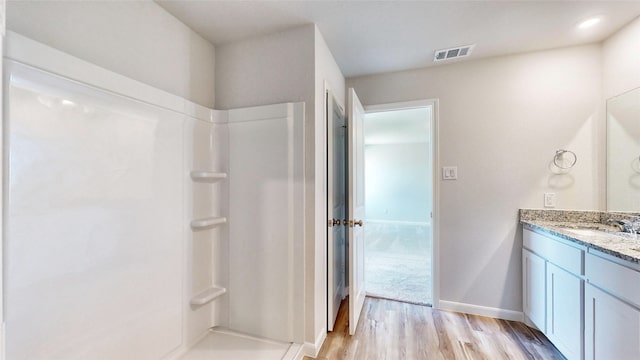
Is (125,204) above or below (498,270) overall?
above

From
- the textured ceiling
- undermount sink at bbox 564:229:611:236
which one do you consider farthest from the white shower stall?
undermount sink at bbox 564:229:611:236

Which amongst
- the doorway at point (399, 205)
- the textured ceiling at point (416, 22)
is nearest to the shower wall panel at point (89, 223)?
the textured ceiling at point (416, 22)

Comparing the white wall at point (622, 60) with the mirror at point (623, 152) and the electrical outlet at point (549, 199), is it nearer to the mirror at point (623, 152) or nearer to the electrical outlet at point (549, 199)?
the mirror at point (623, 152)

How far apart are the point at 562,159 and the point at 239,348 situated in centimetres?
286

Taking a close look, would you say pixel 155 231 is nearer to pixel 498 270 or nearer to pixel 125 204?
pixel 125 204

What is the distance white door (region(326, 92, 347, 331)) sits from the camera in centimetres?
212

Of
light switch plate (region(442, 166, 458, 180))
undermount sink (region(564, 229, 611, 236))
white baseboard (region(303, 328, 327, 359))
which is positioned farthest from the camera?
light switch plate (region(442, 166, 458, 180))

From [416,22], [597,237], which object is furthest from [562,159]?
[416,22]

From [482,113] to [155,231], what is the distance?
2.68 metres

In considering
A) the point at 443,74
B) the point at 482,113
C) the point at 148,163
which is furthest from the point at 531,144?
the point at 148,163

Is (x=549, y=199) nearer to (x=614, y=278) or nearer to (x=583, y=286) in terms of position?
(x=583, y=286)

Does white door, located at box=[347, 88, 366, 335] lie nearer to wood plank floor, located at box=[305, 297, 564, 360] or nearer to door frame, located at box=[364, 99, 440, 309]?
wood plank floor, located at box=[305, 297, 564, 360]

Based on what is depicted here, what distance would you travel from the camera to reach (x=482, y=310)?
7.76 feet

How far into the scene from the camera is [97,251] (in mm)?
1385
